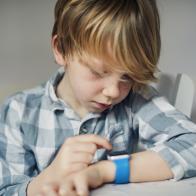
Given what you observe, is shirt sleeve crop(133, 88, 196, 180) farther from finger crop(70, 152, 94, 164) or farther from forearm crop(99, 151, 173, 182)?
finger crop(70, 152, 94, 164)

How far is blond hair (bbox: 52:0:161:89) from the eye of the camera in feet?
2.62

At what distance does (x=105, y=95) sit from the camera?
84cm

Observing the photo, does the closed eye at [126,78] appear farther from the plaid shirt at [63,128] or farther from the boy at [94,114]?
the plaid shirt at [63,128]

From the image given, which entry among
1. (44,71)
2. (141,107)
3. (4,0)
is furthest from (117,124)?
(4,0)

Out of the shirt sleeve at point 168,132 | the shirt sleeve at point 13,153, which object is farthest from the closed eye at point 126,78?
the shirt sleeve at point 13,153

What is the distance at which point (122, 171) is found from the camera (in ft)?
2.46

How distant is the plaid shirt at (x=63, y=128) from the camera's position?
2.76ft

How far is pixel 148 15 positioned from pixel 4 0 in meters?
0.50

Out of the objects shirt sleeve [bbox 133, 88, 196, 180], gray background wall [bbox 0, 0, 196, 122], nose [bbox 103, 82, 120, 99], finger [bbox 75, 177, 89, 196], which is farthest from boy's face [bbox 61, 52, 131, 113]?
gray background wall [bbox 0, 0, 196, 122]

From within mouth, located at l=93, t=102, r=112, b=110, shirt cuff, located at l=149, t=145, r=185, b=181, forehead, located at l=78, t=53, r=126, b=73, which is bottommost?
shirt cuff, located at l=149, t=145, r=185, b=181

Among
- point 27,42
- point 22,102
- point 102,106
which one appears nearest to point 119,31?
point 102,106

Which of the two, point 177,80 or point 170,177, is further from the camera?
point 177,80

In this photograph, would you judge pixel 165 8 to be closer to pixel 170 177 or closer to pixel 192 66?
pixel 192 66

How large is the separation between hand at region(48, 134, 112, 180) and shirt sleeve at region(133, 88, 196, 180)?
15 cm
